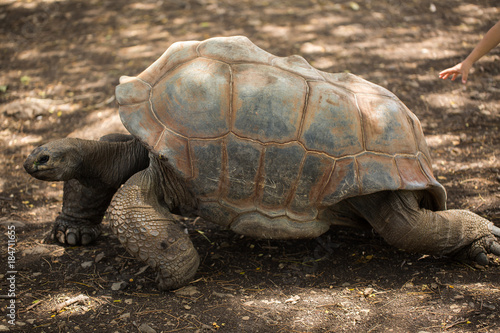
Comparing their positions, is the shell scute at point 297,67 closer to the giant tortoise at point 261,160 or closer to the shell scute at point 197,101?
the giant tortoise at point 261,160

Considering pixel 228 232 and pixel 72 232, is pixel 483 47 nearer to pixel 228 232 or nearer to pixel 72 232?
pixel 228 232

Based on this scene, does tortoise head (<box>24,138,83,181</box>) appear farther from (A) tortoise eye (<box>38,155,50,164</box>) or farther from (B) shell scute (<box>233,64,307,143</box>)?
(B) shell scute (<box>233,64,307,143</box>)

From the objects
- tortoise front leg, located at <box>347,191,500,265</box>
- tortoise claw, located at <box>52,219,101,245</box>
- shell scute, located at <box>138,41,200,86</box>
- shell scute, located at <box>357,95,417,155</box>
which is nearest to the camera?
shell scute, located at <box>357,95,417,155</box>

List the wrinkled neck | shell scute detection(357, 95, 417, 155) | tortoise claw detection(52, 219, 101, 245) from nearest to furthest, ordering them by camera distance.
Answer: shell scute detection(357, 95, 417, 155), the wrinkled neck, tortoise claw detection(52, 219, 101, 245)

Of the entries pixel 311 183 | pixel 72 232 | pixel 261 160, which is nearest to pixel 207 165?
pixel 261 160

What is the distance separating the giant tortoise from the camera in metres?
2.98

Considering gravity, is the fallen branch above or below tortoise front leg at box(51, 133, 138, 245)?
below

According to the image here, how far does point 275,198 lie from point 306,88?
30.0 inches

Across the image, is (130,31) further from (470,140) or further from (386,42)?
(470,140)

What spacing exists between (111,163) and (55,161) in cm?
44

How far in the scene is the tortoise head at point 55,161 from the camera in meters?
3.12

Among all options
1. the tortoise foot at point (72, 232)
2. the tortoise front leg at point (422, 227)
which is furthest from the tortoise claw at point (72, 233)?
the tortoise front leg at point (422, 227)

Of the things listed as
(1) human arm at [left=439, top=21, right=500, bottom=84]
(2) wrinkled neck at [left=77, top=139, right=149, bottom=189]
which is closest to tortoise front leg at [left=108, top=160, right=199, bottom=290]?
(2) wrinkled neck at [left=77, top=139, right=149, bottom=189]

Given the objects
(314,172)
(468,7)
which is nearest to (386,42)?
(468,7)
